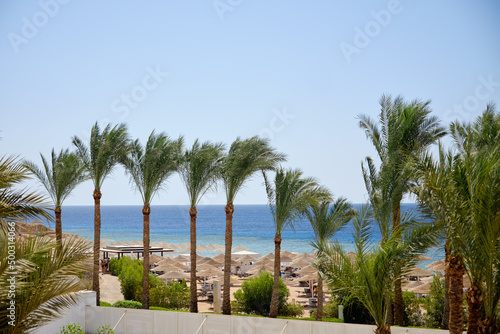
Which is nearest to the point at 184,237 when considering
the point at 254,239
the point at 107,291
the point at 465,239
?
the point at 254,239

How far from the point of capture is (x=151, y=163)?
22422mm

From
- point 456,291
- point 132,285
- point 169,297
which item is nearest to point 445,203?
point 456,291

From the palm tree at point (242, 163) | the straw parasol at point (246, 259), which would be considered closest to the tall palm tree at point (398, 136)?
the palm tree at point (242, 163)

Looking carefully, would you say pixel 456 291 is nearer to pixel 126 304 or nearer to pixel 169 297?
pixel 126 304

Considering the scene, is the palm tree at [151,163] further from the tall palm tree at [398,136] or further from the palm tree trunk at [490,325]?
the palm tree trunk at [490,325]

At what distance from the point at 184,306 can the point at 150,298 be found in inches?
63.3

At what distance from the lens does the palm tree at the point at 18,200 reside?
8.16 m

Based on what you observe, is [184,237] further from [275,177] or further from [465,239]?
[465,239]

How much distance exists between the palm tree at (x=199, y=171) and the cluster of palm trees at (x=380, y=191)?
45 millimetres

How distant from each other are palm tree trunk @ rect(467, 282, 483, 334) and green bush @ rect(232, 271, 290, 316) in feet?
39.1

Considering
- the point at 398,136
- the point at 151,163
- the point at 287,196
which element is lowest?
the point at 287,196

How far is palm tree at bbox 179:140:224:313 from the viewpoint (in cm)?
2177

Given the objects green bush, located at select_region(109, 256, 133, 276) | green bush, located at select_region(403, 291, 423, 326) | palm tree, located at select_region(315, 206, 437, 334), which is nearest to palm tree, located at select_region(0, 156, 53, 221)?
palm tree, located at select_region(315, 206, 437, 334)

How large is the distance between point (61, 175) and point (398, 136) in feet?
49.6
